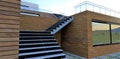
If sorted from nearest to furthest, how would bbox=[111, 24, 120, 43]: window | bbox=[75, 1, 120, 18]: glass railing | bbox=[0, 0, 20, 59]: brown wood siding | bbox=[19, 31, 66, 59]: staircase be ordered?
bbox=[0, 0, 20, 59]: brown wood siding < bbox=[19, 31, 66, 59]: staircase < bbox=[75, 1, 120, 18]: glass railing < bbox=[111, 24, 120, 43]: window

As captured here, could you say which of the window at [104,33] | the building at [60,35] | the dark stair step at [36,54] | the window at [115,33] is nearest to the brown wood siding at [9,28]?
the building at [60,35]

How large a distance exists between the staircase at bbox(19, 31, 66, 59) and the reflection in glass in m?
2.77

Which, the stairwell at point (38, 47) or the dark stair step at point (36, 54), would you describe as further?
the stairwell at point (38, 47)

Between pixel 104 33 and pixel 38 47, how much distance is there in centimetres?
519

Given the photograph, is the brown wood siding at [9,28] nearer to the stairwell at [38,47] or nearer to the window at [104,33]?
the stairwell at [38,47]

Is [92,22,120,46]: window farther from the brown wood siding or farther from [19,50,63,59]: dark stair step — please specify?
the brown wood siding

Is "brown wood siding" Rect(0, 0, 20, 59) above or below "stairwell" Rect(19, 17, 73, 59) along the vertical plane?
above

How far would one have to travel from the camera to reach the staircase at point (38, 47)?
16.1 ft

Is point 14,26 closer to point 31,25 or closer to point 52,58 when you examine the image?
point 52,58

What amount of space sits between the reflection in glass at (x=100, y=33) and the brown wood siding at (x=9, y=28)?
5.56m

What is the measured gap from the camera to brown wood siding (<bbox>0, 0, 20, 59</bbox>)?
104 inches

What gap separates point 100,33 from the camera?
27.5 ft

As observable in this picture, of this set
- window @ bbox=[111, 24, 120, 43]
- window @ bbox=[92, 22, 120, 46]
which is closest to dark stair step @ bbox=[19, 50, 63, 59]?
window @ bbox=[92, 22, 120, 46]

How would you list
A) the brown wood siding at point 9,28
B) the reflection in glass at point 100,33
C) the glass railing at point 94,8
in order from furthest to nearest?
the glass railing at point 94,8, the reflection in glass at point 100,33, the brown wood siding at point 9,28
